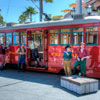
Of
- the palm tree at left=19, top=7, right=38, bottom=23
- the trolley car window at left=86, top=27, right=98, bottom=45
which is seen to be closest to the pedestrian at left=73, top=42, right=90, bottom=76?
the trolley car window at left=86, top=27, right=98, bottom=45

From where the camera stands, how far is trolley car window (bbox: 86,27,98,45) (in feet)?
24.1

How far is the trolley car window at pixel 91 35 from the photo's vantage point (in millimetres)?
7347

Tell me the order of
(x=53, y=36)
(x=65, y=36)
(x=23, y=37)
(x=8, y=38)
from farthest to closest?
(x=8, y=38)
(x=23, y=37)
(x=53, y=36)
(x=65, y=36)

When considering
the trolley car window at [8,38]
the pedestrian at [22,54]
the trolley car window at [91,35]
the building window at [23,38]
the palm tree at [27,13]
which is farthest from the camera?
the palm tree at [27,13]

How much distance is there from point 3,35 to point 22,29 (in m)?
1.92

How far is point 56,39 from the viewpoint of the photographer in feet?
28.2

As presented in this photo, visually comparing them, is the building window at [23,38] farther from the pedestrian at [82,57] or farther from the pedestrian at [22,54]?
the pedestrian at [82,57]

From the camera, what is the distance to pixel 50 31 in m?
8.82

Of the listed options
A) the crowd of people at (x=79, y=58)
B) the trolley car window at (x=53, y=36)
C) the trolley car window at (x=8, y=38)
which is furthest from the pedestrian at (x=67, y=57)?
the trolley car window at (x=8, y=38)

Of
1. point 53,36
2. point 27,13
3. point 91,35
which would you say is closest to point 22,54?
point 53,36

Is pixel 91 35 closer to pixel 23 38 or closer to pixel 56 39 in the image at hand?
pixel 56 39

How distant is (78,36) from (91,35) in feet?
2.09

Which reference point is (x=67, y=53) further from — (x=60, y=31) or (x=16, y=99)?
(x=16, y=99)

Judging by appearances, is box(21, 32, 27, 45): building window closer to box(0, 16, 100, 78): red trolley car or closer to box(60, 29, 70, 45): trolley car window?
box(0, 16, 100, 78): red trolley car
